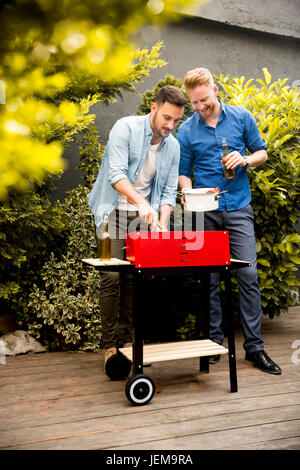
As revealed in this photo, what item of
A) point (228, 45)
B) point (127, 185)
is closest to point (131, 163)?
point (127, 185)

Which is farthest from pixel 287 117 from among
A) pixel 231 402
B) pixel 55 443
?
pixel 55 443

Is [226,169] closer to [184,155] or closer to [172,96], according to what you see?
[184,155]

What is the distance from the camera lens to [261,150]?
3.29 meters

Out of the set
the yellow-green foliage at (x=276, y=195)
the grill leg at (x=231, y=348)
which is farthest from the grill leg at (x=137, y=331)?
the yellow-green foliage at (x=276, y=195)

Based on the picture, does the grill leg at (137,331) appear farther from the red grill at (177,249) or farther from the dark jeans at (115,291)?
the dark jeans at (115,291)

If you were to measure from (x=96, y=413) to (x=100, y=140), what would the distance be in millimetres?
3096

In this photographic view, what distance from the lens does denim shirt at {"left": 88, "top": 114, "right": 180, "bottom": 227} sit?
9.56 ft

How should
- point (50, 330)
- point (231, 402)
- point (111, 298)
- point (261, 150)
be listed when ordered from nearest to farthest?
point (231, 402) → point (111, 298) → point (261, 150) → point (50, 330)

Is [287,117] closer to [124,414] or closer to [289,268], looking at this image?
[289,268]

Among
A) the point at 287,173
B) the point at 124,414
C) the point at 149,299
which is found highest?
the point at 287,173

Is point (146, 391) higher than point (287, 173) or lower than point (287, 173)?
lower

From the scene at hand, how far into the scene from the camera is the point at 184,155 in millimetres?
3426

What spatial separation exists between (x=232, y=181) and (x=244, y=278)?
727mm

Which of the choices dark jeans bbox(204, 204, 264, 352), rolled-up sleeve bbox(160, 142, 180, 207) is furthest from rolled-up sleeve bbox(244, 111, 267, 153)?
rolled-up sleeve bbox(160, 142, 180, 207)
